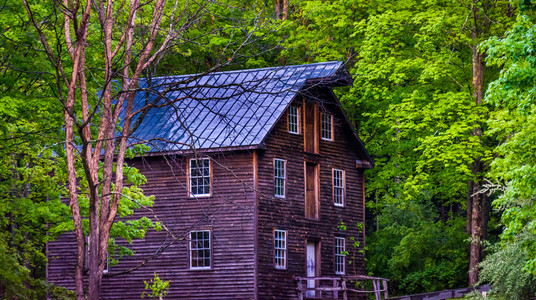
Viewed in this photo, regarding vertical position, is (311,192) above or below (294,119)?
below

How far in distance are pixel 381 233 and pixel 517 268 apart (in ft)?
50.9

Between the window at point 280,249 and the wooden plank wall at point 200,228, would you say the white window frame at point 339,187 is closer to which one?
the window at point 280,249

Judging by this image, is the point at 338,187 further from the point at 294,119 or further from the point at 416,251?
the point at 416,251

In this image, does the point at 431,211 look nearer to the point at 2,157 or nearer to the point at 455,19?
the point at 455,19

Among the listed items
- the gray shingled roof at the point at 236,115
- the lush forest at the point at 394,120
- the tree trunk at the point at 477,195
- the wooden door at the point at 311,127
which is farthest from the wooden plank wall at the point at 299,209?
the tree trunk at the point at 477,195

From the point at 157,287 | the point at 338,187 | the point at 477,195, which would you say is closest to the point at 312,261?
the point at 338,187

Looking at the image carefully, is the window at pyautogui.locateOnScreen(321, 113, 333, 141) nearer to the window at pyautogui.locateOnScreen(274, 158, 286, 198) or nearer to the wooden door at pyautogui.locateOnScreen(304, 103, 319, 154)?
the wooden door at pyautogui.locateOnScreen(304, 103, 319, 154)

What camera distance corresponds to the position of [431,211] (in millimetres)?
39844

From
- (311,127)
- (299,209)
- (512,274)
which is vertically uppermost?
(311,127)

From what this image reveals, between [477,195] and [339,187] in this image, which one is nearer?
[477,195]

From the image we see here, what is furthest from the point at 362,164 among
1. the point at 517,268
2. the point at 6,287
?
the point at 6,287

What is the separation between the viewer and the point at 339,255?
34.0 metres

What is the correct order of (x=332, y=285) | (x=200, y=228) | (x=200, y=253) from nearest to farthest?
1. (x=200, y=228)
2. (x=200, y=253)
3. (x=332, y=285)

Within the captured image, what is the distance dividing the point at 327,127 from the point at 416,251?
274 inches
